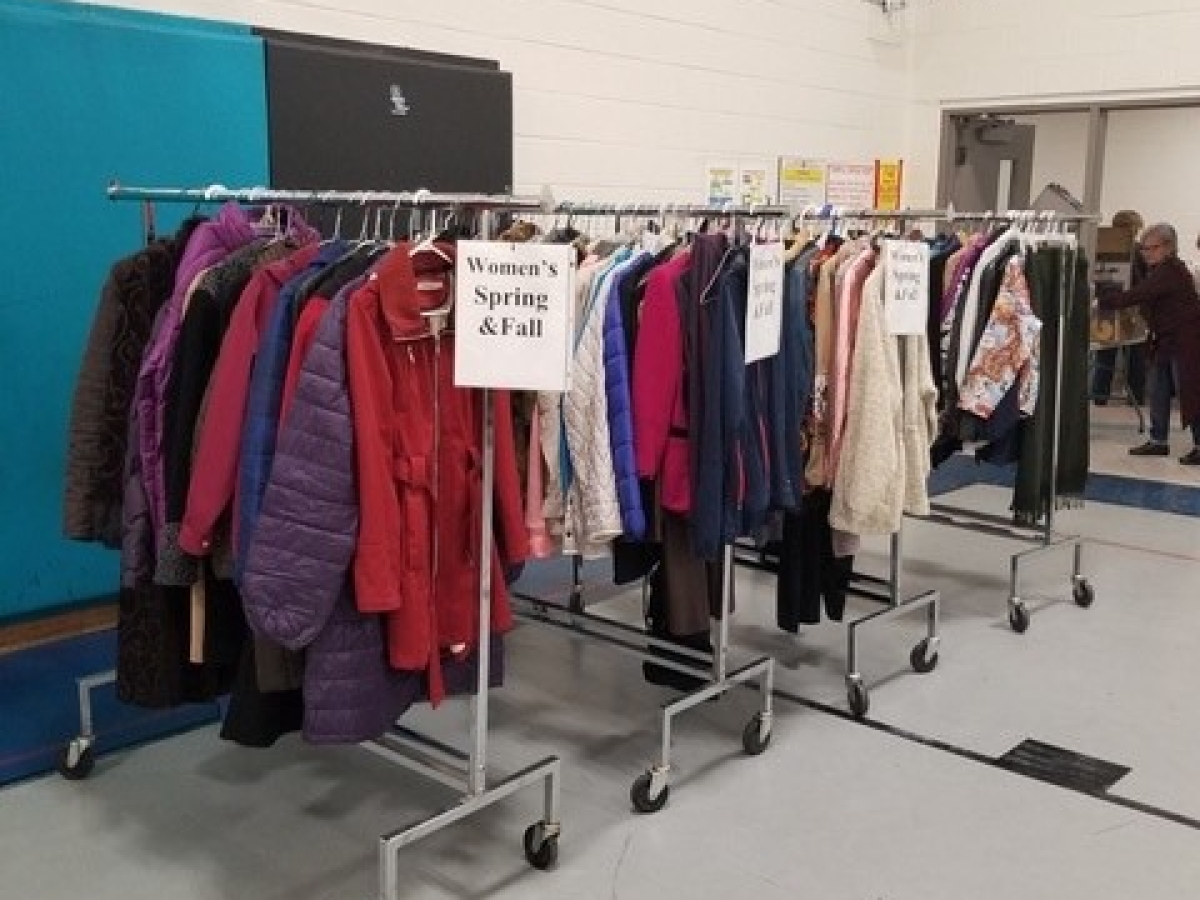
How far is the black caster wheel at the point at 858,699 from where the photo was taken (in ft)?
12.1

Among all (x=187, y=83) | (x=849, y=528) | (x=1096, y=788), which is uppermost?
(x=187, y=83)

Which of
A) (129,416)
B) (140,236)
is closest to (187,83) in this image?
(140,236)

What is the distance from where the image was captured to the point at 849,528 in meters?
3.44

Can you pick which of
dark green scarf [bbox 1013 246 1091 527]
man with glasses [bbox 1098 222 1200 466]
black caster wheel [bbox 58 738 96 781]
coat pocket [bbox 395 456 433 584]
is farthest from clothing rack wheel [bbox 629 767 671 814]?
man with glasses [bbox 1098 222 1200 466]

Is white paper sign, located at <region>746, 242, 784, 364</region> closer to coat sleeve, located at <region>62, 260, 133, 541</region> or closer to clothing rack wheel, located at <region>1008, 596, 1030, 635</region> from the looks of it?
coat sleeve, located at <region>62, 260, 133, 541</region>

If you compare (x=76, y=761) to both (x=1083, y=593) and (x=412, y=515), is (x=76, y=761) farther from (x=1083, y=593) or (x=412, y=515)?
(x=1083, y=593)

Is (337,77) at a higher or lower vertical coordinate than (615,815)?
higher

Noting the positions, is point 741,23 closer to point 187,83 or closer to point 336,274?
point 187,83

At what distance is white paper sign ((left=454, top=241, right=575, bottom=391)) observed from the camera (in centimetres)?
232

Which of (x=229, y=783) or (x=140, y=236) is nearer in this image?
(x=229, y=783)

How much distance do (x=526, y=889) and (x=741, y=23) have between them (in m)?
5.22

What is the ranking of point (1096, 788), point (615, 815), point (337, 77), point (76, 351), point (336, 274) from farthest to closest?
1. point (337, 77)
2. point (76, 351)
3. point (1096, 788)
4. point (615, 815)
5. point (336, 274)

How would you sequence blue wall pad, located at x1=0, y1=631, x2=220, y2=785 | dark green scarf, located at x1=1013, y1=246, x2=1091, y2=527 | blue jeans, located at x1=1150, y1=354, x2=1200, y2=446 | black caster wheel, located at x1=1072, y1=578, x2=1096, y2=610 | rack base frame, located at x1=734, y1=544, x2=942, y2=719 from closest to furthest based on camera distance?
blue wall pad, located at x1=0, y1=631, x2=220, y2=785 → rack base frame, located at x1=734, y1=544, x2=942, y2=719 → dark green scarf, located at x1=1013, y1=246, x2=1091, y2=527 → black caster wheel, located at x1=1072, y1=578, x2=1096, y2=610 → blue jeans, located at x1=1150, y1=354, x2=1200, y2=446

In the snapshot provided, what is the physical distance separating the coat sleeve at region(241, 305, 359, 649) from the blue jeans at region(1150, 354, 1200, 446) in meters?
6.58
